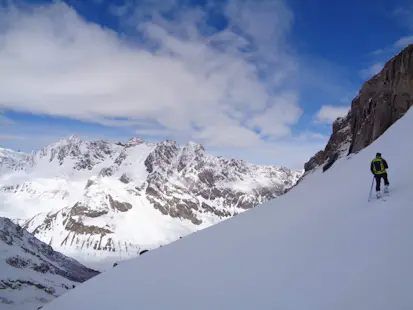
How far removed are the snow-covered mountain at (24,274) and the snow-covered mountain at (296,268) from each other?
8388 centimetres

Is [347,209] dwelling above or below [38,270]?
above

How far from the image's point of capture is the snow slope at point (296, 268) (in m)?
6.33

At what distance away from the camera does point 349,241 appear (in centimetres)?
885

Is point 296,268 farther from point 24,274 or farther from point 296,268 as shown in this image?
point 24,274

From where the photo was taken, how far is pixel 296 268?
28.5ft

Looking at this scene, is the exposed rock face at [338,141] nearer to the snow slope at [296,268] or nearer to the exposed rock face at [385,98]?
the exposed rock face at [385,98]

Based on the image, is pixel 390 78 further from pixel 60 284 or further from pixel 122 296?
pixel 60 284

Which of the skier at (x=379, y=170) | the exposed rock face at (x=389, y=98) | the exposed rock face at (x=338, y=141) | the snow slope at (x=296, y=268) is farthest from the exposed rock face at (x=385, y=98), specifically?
the skier at (x=379, y=170)

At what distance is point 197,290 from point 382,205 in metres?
7.59

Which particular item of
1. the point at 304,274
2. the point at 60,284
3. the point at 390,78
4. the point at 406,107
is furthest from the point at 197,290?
the point at 60,284

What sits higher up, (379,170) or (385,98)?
(385,98)

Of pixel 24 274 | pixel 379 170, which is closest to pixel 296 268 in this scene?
pixel 379 170

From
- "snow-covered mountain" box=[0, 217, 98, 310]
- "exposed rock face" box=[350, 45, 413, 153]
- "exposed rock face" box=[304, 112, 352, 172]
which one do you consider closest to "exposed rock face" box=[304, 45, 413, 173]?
"exposed rock face" box=[350, 45, 413, 153]

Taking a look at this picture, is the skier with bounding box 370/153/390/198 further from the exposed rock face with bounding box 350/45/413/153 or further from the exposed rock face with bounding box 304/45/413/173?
the exposed rock face with bounding box 350/45/413/153
